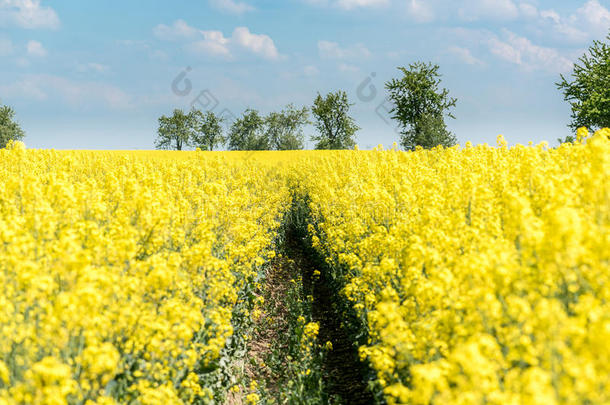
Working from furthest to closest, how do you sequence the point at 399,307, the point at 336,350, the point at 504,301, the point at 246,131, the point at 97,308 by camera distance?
the point at 246,131 → the point at 336,350 → the point at 399,307 → the point at 97,308 → the point at 504,301

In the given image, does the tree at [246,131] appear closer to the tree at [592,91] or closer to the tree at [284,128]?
the tree at [284,128]

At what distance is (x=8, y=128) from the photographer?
6888 centimetres

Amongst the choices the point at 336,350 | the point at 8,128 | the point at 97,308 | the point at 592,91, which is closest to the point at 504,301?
the point at 97,308

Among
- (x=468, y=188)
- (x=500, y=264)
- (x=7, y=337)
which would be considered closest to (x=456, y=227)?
(x=468, y=188)

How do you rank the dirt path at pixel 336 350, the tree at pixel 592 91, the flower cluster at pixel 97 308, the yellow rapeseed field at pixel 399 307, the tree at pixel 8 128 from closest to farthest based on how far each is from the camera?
the yellow rapeseed field at pixel 399 307, the flower cluster at pixel 97 308, the dirt path at pixel 336 350, the tree at pixel 592 91, the tree at pixel 8 128

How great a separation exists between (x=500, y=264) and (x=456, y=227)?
97.4 inches

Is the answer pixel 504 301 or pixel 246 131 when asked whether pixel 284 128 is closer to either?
pixel 246 131

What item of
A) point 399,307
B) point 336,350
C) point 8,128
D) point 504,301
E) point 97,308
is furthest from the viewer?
point 8,128

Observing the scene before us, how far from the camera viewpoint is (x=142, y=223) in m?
7.01

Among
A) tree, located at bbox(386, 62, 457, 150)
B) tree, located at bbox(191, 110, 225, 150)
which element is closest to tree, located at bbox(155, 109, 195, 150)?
tree, located at bbox(191, 110, 225, 150)

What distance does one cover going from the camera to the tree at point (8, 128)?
67312mm

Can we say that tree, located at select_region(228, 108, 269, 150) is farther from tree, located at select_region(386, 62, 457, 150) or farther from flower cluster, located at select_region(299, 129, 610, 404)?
flower cluster, located at select_region(299, 129, 610, 404)

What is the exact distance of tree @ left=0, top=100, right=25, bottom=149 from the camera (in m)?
67.3

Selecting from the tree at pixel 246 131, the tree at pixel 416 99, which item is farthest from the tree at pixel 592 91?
the tree at pixel 246 131
